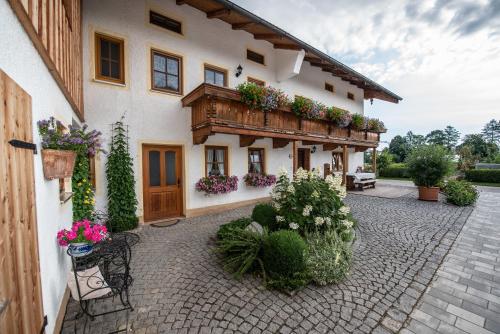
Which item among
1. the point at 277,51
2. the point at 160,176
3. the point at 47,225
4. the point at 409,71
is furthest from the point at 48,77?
the point at 409,71

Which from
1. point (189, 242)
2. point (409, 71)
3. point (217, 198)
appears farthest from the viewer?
→ point (409, 71)

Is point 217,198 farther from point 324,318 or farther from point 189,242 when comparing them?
point 324,318

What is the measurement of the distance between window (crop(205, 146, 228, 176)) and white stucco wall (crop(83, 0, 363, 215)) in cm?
23

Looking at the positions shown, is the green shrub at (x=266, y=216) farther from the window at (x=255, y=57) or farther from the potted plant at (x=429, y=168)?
the potted plant at (x=429, y=168)

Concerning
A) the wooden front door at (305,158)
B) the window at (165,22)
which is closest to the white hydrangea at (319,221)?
the window at (165,22)

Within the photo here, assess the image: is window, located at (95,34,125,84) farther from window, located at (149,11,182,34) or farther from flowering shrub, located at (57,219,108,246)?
flowering shrub, located at (57,219,108,246)

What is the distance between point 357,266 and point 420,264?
1.21m

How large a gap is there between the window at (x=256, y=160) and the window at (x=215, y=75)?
2.82 m

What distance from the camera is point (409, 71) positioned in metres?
12.9

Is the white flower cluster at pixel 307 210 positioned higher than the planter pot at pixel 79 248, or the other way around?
the white flower cluster at pixel 307 210

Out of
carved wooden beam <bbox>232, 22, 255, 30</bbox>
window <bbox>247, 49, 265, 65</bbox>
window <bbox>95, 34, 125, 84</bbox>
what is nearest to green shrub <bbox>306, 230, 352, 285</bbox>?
window <bbox>95, 34, 125, 84</bbox>

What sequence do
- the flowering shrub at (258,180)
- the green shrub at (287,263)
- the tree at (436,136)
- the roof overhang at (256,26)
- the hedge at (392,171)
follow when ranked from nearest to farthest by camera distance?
the green shrub at (287,263), the roof overhang at (256,26), the flowering shrub at (258,180), the hedge at (392,171), the tree at (436,136)

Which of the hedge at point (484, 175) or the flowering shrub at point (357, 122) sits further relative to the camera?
the hedge at point (484, 175)

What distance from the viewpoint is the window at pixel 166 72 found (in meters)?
6.58
